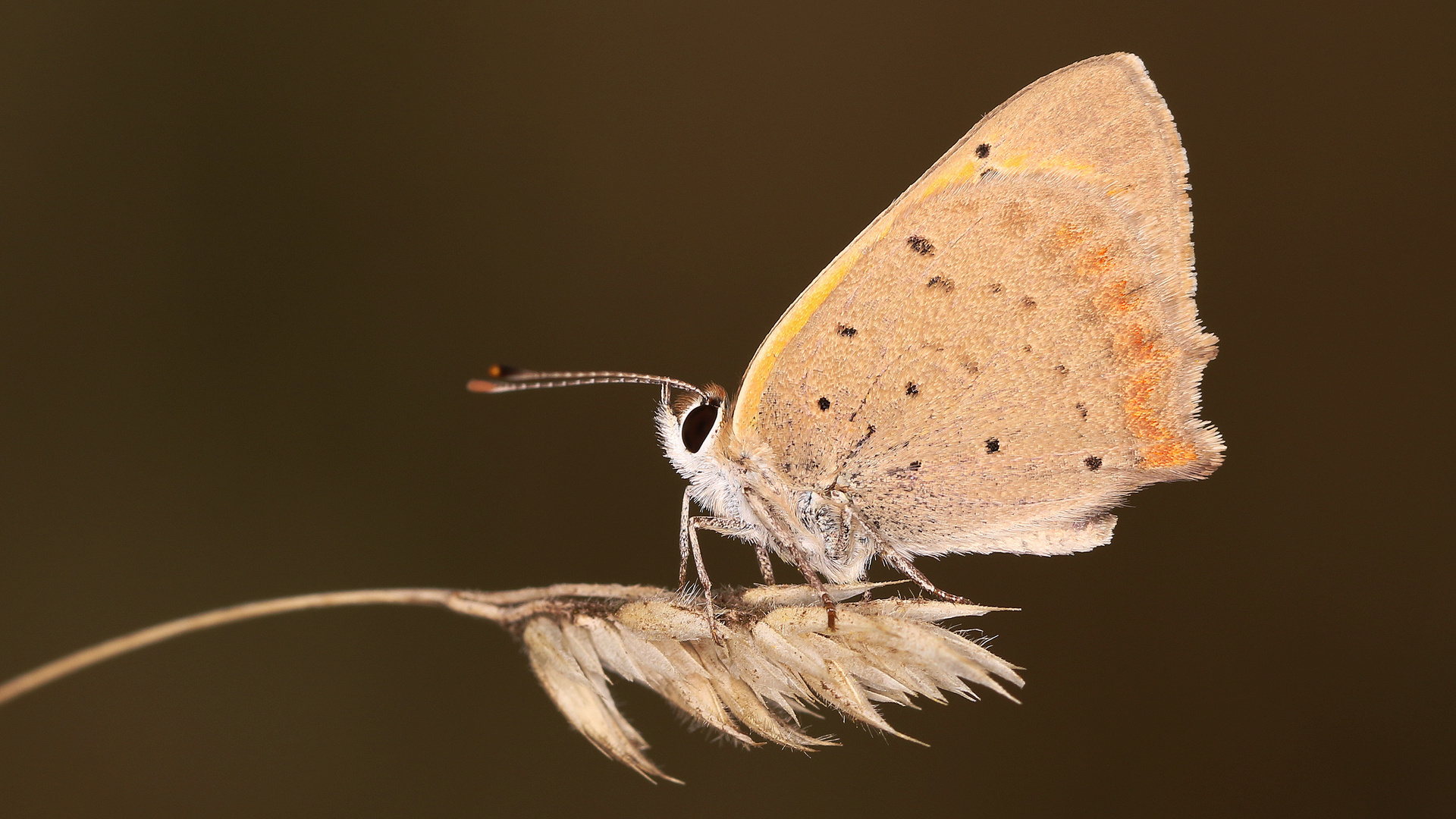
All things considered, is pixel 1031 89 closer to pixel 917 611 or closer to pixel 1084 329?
pixel 1084 329

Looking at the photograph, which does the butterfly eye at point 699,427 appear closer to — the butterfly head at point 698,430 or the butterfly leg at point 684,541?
the butterfly head at point 698,430

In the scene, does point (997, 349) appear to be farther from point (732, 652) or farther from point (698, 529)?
point (732, 652)

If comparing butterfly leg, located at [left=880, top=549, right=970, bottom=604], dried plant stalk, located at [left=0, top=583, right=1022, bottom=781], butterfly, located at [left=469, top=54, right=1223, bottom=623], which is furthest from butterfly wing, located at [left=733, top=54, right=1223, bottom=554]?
dried plant stalk, located at [left=0, top=583, right=1022, bottom=781]

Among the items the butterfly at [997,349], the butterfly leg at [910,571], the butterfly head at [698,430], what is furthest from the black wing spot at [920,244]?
the butterfly leg at [910,571]

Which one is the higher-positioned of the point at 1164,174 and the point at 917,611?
the point at 1164,174

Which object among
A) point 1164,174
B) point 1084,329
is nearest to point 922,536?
point 1084,329

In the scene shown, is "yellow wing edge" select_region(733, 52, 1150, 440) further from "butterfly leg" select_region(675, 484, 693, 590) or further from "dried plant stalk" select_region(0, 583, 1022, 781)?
"dried plant stalk" select_region(0, 583, 1022, 781)
